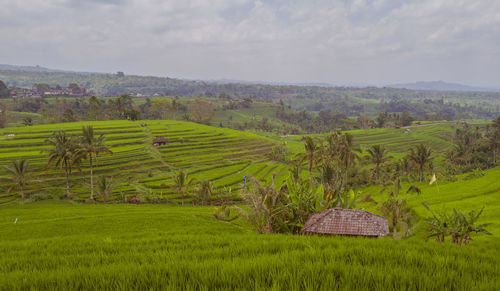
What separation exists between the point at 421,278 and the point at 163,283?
11.6 ft

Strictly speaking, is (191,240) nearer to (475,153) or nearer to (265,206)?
(265,206)

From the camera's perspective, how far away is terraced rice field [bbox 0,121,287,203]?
5275cm

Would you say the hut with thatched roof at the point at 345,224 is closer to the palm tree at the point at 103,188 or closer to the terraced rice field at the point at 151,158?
the terraced rice field at the point at 151,158

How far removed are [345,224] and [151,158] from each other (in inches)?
2280

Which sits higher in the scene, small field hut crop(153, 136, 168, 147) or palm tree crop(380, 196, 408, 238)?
palm tree crop(380, 196, 408, 238)

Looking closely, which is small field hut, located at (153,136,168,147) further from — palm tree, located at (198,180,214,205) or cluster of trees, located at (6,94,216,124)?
cluster of trees, located at (6,94,216,124)

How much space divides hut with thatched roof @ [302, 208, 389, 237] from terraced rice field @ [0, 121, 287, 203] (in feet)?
100

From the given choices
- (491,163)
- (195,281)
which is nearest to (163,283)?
(195,281)

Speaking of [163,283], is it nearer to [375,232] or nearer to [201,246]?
[201,246]

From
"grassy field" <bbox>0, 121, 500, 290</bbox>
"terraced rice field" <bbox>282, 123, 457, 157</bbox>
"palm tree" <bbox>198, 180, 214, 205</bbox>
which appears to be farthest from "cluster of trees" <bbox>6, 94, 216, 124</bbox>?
"palm tree" <bbox>198, 180, 214, 205</bbox>

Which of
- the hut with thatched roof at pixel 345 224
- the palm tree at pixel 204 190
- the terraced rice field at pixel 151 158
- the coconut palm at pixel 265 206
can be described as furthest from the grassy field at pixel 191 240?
the hut with thatched roof at pixel 345 224

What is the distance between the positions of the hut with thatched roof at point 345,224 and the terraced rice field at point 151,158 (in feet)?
100

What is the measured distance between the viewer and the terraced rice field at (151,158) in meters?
52.8

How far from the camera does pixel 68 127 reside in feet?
283
